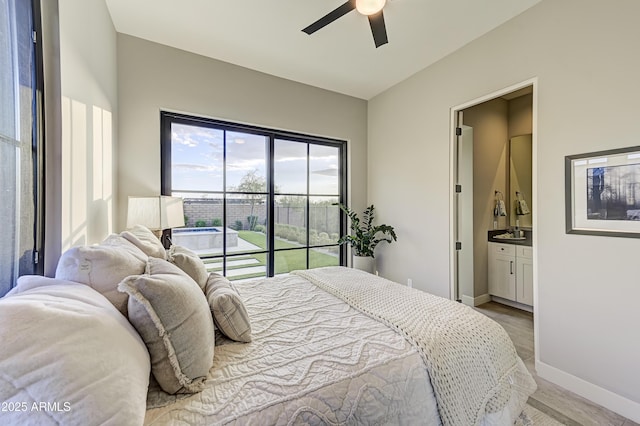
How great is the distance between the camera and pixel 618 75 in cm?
177

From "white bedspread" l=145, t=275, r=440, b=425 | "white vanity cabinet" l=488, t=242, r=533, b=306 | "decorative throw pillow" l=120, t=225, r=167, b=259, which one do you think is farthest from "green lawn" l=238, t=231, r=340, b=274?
"white vanity cabinet" l=488, t=242, r=533, b=306

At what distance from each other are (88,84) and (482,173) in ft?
13.5

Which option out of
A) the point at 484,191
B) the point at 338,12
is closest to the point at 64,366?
the point at 338,12

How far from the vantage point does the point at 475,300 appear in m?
3.54

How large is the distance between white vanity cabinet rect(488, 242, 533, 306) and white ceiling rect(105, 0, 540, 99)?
8.14 feet

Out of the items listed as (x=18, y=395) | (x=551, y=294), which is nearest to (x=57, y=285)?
(x=18, y=395)

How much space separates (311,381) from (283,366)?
0.14 m

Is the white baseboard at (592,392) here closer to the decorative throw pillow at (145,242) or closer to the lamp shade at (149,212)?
the decorative throw pillow at (145,242)

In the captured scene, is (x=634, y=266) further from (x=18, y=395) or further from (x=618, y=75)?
(x=18, y=395)

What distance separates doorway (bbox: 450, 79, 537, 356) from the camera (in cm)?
324

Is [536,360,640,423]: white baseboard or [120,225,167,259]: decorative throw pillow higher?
[120,225,167,259]: decorative throw pillow

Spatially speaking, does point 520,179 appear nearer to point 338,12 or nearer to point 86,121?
point 338,12

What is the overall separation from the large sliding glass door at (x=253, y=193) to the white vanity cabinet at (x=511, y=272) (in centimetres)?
206

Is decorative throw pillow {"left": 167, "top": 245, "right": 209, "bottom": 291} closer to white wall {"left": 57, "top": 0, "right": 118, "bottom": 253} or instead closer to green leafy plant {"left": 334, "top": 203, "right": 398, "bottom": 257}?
white wall {"left": 57, "top": 0, "right": 118, "bottom": 253}
